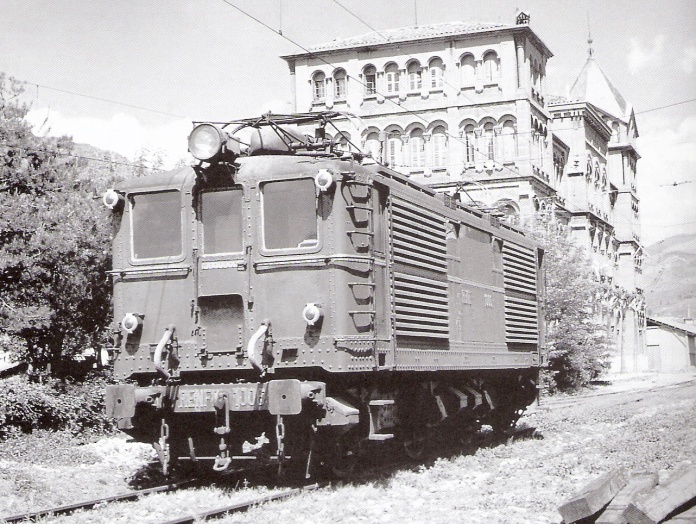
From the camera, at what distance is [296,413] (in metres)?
10.5

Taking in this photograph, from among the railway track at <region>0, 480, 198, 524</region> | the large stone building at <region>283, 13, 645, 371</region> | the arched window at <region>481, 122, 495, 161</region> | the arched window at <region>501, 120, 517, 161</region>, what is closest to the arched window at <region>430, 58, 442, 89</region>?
the large stone building at <region>283, 13, 645, 371</region>

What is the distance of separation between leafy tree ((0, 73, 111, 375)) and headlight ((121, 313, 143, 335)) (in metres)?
4.55

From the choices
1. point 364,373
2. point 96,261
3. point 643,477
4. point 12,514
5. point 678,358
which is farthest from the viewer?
point 678,358

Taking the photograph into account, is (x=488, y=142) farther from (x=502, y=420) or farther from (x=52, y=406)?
(x=52, y=406)

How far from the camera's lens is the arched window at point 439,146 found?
5130 cm

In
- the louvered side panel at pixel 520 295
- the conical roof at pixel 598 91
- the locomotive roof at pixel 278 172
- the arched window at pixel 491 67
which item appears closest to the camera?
the locomotive roof at pixel 278 172

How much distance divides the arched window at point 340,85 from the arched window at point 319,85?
2.28 feet

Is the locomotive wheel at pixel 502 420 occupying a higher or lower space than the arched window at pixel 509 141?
lower

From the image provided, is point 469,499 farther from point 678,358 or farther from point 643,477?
point 678,358

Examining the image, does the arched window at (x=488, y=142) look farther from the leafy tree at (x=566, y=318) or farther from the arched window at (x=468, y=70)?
the leafy tree at (x=566, y=318)

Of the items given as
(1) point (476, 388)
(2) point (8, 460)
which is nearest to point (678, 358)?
(1) point (476, 388)

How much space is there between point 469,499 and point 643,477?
2144 millimetres

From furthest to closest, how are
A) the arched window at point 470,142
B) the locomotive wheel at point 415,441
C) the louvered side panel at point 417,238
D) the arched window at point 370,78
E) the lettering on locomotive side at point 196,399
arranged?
the arched window at point 370,78, the arched window at point 470,142, the locomotive wheel at point 415,441, the louvered side panel at point 417,238, the lettering on locomotive side at point 196,399

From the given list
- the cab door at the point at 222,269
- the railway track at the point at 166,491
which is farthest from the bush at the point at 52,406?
the cab door at the point at 222,269
